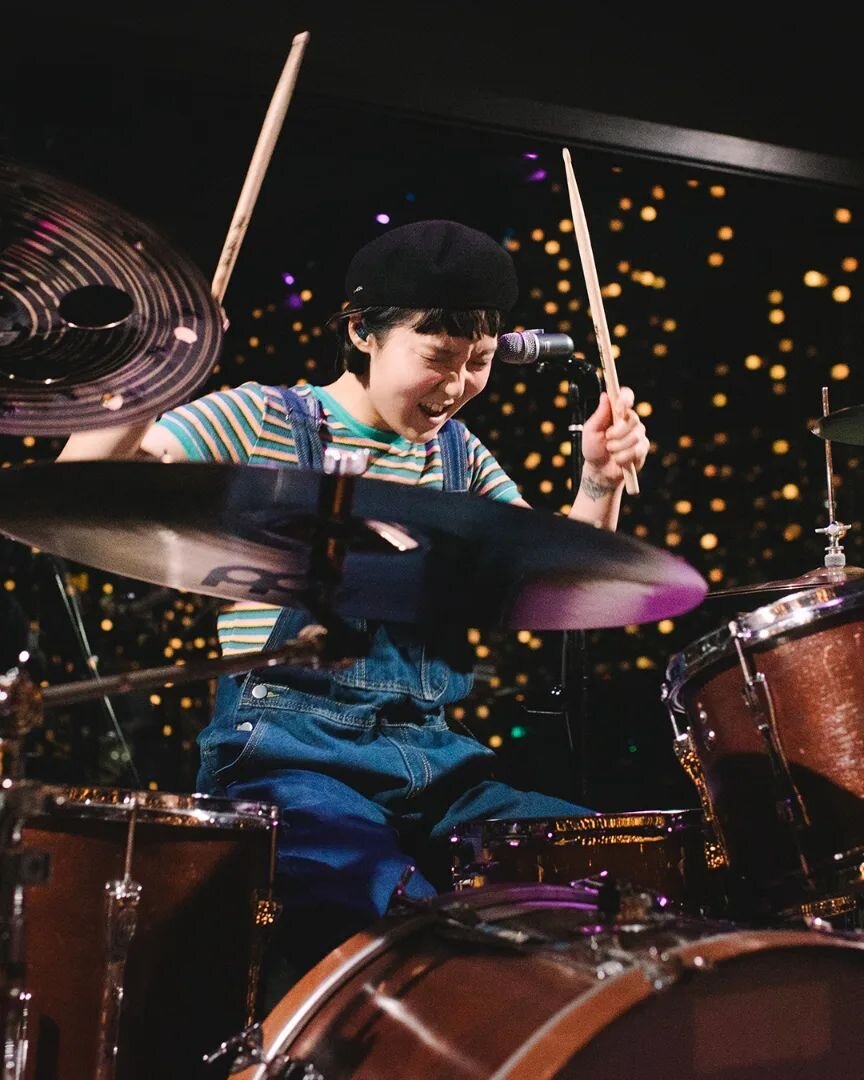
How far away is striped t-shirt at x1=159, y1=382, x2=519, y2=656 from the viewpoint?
1.52 m

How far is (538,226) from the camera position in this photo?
9.47 feet

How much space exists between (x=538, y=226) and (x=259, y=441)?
1553 mm

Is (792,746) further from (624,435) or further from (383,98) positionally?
(383,98)

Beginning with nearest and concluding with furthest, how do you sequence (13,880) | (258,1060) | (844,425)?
(13,880)
(258,1060)
(844,425)

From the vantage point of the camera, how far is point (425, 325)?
5.20 feet

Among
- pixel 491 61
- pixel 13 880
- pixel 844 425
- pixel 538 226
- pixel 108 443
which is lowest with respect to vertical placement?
pixel 13 880

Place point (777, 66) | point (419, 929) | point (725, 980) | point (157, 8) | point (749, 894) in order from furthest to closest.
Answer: point (777, 66) < point (157, 8) < point (749, 894) < point (419, 929) < point (725, 980)

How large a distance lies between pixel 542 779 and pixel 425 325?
1.00 metres

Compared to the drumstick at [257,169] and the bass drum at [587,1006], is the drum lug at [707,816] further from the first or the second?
the drumstick at [257,169]

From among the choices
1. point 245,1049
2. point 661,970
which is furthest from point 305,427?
point 661,970

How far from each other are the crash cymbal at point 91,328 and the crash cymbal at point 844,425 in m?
1.19

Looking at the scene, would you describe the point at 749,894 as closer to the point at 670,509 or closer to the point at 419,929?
the point at 419,929

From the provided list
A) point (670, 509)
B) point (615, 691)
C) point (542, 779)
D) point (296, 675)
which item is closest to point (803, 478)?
point (670, 509)

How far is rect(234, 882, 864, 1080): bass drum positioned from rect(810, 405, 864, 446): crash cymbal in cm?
114
